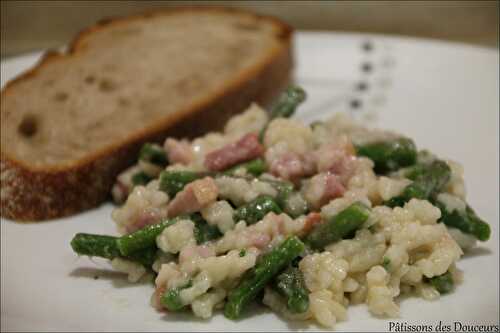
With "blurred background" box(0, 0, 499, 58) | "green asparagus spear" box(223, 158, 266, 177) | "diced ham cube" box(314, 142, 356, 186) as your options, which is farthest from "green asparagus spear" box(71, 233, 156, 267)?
"blurred background" box(0, 0, 499, 58)

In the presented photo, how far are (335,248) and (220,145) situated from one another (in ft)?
2.29

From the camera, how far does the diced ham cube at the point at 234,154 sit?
2.43 meters

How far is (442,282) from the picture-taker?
213 cm

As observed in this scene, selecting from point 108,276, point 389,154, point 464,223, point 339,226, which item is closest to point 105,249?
point 108,276

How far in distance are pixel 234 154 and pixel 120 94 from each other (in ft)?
3.35

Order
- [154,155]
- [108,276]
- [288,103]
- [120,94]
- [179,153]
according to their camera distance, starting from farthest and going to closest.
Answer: [120,94], [288,103], [154,155], [179,153], [108,276]

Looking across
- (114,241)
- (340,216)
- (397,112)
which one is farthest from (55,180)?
(397,112)

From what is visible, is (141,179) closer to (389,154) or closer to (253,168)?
(253,168)

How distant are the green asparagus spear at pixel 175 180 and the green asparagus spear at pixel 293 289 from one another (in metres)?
0.52

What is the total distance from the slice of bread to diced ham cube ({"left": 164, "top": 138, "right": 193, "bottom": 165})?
388mm

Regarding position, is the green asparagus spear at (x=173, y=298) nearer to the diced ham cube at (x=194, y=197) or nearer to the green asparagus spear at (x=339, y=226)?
the diced ham cube at (x=194, y=197)

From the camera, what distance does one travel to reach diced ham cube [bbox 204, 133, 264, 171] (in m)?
2.43

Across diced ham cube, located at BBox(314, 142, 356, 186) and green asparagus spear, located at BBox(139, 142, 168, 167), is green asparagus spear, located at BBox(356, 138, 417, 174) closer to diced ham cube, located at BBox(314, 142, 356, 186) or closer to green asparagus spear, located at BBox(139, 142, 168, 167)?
diced ham cube, located at BBox(314, 142, 356, 186)

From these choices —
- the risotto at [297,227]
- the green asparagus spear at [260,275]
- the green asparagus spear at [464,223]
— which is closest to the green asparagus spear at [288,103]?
the risotto at [297,227]
